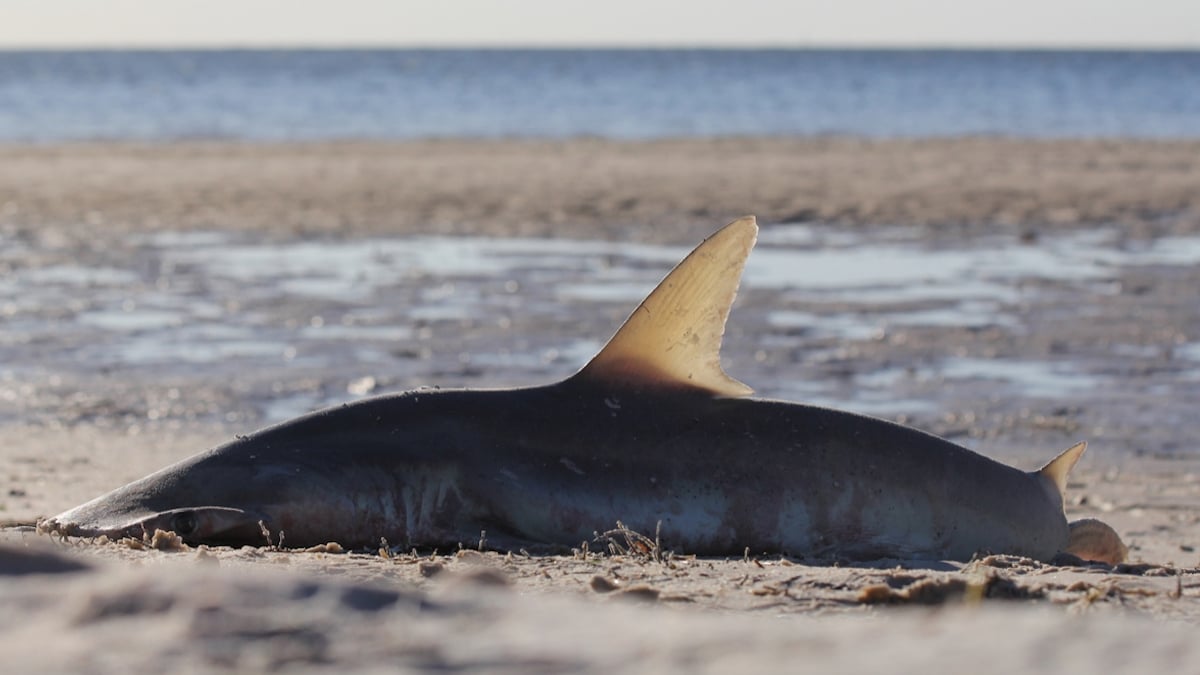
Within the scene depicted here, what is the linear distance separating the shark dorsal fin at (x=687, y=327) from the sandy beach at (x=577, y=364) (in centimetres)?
58

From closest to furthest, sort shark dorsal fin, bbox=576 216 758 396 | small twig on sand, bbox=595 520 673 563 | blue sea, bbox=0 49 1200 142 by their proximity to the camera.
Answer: small twig on sand, bbox=595 520 673 563, shark dorsal fin, bbox=576 216 758 396, blue sea, bbox=0 49 1200 142

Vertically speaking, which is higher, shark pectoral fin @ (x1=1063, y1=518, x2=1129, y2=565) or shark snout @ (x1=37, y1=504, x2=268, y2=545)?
shark snout @ (x1=37, y1=504, x2=268, y2=545)

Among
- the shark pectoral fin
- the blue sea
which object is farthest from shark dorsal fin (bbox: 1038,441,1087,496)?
the blue sea

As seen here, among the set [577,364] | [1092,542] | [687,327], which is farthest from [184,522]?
[577,364]

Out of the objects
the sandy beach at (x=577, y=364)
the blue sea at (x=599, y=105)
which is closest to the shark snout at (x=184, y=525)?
the sandy beach at (x=577, y=364)

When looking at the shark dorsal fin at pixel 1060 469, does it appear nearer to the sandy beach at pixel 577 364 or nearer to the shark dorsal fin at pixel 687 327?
the sandy beach at pixel 577 364

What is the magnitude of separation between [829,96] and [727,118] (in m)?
15.9

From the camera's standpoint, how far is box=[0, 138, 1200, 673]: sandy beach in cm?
222

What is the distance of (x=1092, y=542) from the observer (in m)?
5.40

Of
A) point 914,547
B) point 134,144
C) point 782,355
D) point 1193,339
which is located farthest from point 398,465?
point 134,144

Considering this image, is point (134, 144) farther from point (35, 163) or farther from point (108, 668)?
point (108, 668)

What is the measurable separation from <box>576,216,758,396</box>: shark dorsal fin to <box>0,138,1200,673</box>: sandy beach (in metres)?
0.58

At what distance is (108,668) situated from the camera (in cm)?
205

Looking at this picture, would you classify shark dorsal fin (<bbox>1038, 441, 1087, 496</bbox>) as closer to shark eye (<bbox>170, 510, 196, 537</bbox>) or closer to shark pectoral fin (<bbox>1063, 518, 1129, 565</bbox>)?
shark pectoral fin (<bbox>1063, 518, 1129, 565</bbox>)
